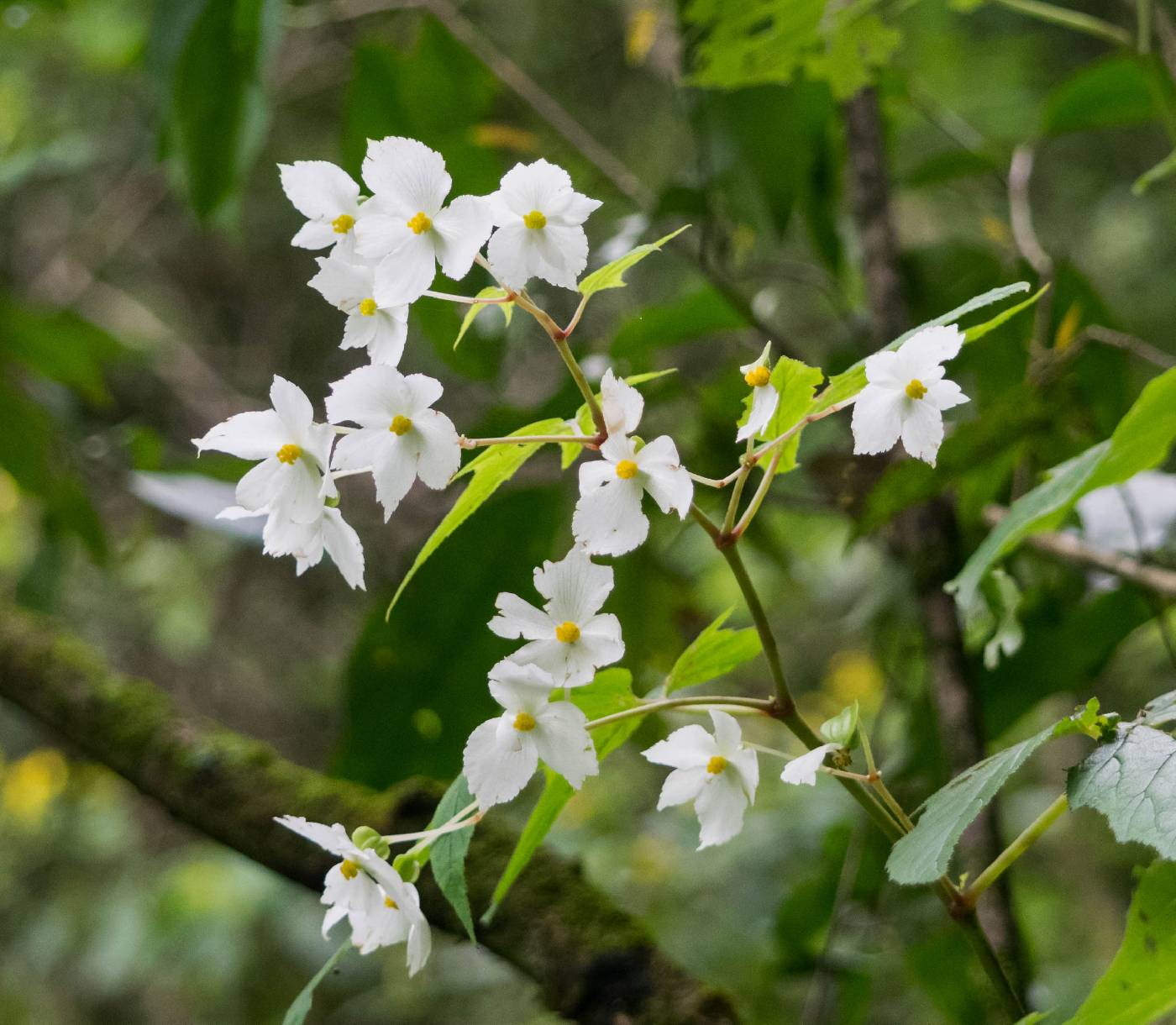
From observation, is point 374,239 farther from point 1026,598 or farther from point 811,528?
point 811,528

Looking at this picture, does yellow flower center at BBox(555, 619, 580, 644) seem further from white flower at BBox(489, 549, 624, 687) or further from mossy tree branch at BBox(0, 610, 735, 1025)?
mossy tree branch at BBox(0, 610, 735, 1025)

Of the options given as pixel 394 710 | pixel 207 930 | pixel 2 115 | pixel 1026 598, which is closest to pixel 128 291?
pixel 2 115

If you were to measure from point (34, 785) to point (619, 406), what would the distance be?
2.60 meters

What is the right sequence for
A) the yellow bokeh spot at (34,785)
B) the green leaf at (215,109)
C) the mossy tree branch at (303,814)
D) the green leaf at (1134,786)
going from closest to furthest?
the green leaf at (1134,786) < the mossy tree branch at (303,814) < the green leaf at (215,109) < the yellow bokeh spot at (34,785)

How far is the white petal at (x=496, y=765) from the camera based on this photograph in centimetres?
38

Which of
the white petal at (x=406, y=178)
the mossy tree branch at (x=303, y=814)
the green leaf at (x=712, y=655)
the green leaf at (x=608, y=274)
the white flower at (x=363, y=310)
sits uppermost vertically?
the white petal at (x=406, y=178)

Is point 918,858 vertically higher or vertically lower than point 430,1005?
higher

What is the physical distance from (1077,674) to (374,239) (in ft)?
1.99

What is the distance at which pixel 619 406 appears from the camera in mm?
377

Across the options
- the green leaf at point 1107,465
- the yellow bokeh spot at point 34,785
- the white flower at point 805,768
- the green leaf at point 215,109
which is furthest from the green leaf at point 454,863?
the yellow bokeh spot at point 34,785

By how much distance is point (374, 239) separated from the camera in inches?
15.2

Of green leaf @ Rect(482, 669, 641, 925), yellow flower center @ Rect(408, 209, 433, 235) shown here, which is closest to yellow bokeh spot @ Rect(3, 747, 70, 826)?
green leaf @ Rect(482, 669, 641, 925)

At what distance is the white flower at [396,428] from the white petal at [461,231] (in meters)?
0.04

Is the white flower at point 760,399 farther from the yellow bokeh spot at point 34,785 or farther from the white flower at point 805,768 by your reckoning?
the yellow bokeh spot at point 34,785
